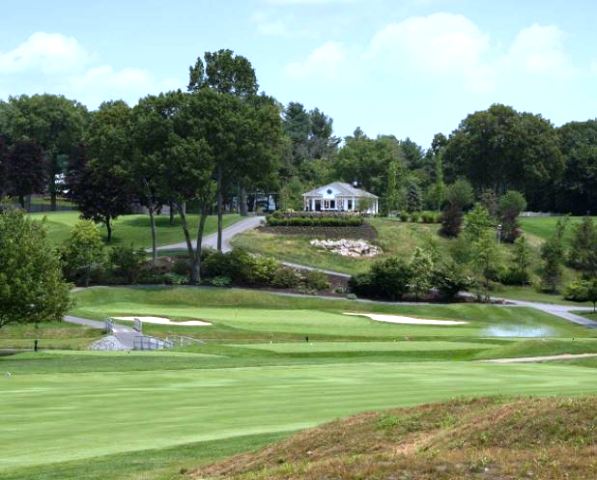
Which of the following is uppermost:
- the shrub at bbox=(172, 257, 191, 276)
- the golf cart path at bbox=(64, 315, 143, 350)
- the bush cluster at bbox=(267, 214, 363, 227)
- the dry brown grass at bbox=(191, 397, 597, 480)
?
the bush cluster at bbox=(267, 214, 363, 227)

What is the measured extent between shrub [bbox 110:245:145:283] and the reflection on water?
3195 cm

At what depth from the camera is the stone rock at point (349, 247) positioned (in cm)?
10694

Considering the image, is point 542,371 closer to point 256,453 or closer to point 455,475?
point 256,453

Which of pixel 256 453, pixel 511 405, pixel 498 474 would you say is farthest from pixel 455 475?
pixel 256 453

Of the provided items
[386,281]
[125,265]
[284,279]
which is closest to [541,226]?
[386,281]

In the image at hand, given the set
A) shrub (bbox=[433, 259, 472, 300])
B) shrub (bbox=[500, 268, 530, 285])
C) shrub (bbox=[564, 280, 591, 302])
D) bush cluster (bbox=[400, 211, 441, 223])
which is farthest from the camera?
bush cluster (bbox=[400, 211, 441, 223])

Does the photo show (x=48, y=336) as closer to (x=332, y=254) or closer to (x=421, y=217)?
(x=332, y=254)

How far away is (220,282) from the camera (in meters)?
89.4

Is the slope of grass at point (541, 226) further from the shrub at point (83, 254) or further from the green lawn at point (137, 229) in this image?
the shrub at point (83, 254)

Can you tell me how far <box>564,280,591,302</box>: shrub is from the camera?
91000mm

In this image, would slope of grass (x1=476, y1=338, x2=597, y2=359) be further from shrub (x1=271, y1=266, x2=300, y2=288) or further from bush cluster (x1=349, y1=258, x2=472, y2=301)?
shrub (x1=271, y1=266, x2=300, y2=288)

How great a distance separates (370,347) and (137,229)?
71943 mm

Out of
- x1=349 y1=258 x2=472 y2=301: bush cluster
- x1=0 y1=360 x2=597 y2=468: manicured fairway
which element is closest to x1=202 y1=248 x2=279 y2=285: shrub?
x1=349 y1=258 x2=472 y2=301: bush cluster

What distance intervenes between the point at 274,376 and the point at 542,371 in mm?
9335
